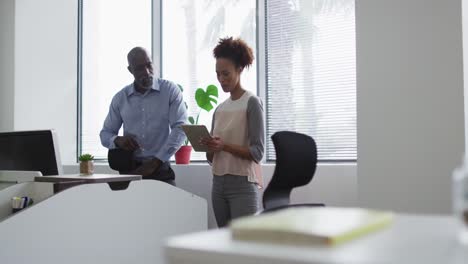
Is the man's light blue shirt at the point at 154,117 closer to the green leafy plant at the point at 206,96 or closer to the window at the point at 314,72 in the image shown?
the green leafy plant at the point at 206,96

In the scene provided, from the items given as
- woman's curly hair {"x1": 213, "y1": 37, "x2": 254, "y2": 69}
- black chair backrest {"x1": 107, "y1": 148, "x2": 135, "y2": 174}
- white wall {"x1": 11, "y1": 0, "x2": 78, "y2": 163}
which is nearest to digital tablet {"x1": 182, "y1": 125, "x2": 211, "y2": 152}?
woman's curly hair {"x1": 213, "y1": 37, "x2": 254, "y2": 69}

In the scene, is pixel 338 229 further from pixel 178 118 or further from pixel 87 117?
pixel 87 117

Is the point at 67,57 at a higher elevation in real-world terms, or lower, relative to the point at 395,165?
higher

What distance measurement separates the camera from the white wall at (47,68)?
202 inches

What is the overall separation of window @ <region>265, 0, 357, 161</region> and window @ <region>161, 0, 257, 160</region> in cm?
24

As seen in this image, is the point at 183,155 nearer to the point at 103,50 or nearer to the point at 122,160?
the point at 122,160

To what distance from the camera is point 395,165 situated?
266 cm

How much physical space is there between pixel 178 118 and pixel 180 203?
857mm

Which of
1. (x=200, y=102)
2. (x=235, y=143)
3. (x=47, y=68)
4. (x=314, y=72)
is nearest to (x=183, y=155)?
(x=200, y=102)

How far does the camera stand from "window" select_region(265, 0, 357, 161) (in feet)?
12.5

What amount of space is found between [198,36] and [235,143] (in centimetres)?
222

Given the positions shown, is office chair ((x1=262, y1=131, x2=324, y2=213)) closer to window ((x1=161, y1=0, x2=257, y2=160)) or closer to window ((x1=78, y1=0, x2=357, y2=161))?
window ((x1=78, y1=0, x2=357, y2=161))

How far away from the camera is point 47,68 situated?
539cm

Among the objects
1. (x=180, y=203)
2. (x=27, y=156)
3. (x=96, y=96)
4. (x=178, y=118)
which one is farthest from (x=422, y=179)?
(x=96, y=96)
